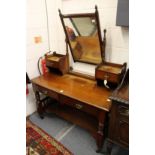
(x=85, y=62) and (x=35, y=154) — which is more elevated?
(x=85, y=62)

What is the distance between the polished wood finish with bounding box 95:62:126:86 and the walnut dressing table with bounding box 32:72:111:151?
0.44 feet

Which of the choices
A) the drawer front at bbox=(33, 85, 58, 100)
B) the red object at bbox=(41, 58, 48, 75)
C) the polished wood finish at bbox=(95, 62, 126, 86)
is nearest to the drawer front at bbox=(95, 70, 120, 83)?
the polished wood finish at bbox=(95, 62, 126, 86)

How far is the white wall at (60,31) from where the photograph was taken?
1.71 metres

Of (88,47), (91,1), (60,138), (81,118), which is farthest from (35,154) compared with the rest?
(91,1)

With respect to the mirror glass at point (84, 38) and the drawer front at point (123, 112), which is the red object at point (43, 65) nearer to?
the mirror glass at point (84, 38)

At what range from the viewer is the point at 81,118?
204 centimetres

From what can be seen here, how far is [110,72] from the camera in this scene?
162 centimetres

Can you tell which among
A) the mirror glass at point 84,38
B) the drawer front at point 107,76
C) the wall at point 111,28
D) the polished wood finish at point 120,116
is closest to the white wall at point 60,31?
the wall at point 111,28

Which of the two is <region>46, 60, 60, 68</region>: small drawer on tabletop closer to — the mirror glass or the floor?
the mirror glass

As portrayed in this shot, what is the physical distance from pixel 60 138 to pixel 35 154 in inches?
13.0

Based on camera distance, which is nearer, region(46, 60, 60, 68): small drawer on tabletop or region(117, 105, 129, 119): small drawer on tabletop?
region(117, 105, 129, 119): small drawer on tabletop

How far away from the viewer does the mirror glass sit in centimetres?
174
